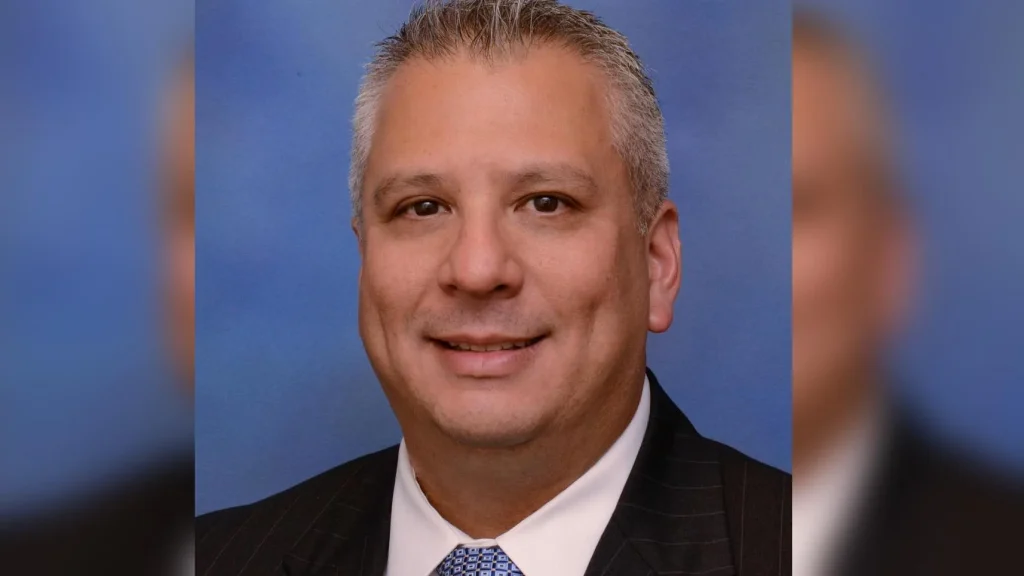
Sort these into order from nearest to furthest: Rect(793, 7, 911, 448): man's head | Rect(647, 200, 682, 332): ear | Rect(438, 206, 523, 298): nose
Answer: Rect(438, 206, 523, 298): nose → Rect(647, 200, 682, 332): ear → Rect(793, 7, 911, 448): man's head

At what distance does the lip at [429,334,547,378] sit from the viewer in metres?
2.21

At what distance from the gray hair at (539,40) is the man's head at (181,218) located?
538mm

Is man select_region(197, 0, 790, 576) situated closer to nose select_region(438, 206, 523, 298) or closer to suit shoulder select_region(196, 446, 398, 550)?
nose select_region(438, 206, 523, 298)

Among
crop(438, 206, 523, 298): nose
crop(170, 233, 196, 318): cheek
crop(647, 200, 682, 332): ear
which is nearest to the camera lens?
crop(438, 206, 523, 298): nose

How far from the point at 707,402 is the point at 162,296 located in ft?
4.78

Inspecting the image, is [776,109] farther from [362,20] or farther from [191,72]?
[191,72]

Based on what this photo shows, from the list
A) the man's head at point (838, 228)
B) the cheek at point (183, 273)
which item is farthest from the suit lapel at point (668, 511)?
the cheek at point (183, 273)

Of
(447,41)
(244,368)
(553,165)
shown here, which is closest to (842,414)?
(553,165)

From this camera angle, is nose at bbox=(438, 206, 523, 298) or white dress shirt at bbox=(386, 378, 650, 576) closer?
nose at bbox=(438, 206, 523, 298)

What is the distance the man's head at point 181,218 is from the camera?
2713mm

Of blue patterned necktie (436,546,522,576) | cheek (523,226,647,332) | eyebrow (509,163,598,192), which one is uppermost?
eyebrow (509,163,598,192)

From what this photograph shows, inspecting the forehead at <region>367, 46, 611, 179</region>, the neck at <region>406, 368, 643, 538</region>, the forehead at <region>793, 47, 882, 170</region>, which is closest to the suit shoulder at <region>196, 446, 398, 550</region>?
the neck at <region>406, 368, 643, 538</region>

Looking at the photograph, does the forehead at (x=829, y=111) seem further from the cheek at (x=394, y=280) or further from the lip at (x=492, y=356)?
the cheek at (x=394, y=280)

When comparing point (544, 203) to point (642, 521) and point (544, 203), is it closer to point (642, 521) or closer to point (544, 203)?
point (544, 203)
